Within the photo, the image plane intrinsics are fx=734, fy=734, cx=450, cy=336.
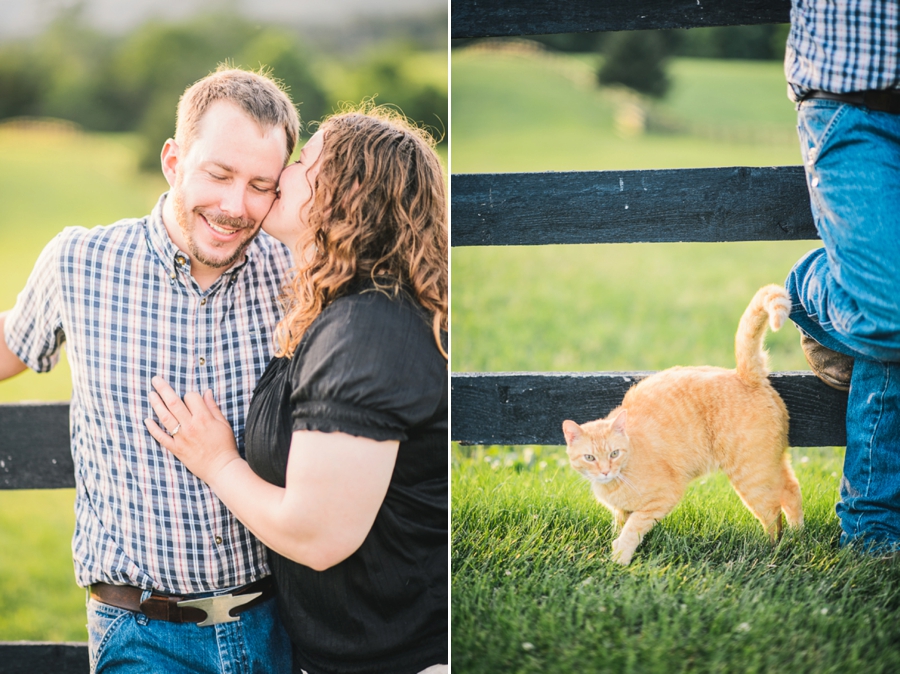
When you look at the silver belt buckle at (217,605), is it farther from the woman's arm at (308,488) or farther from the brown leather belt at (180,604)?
the woman's arm at (308,488)

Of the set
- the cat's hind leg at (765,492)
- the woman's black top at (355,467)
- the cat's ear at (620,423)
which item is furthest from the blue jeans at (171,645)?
the cat's hind leg at (765,492)

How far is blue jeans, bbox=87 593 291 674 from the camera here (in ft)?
5.40

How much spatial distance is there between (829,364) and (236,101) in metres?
1.52

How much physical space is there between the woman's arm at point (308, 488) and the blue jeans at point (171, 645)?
36 centimetres

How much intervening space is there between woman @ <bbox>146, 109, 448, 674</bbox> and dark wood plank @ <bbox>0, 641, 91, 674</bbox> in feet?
2.95

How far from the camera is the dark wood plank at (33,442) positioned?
216 centimetres

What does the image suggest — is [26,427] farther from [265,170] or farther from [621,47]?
[621,47]

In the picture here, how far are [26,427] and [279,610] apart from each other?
3.39 ft

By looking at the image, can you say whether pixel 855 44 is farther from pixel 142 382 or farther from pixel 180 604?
pixel 180 604


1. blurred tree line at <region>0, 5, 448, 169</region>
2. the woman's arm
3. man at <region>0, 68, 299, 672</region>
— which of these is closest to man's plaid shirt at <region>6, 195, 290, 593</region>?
man at <region>0, 68, 299, 672</region>

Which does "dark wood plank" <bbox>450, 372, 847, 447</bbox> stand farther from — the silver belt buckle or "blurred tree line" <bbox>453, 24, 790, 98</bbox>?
"blurred tree line" <bbox>453, 24, 790, 98</bbox>

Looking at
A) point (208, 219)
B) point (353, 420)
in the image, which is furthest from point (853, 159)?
point (208, 219)

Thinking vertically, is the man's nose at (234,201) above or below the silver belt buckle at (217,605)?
above

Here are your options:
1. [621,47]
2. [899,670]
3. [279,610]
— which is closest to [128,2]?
[621,47]
